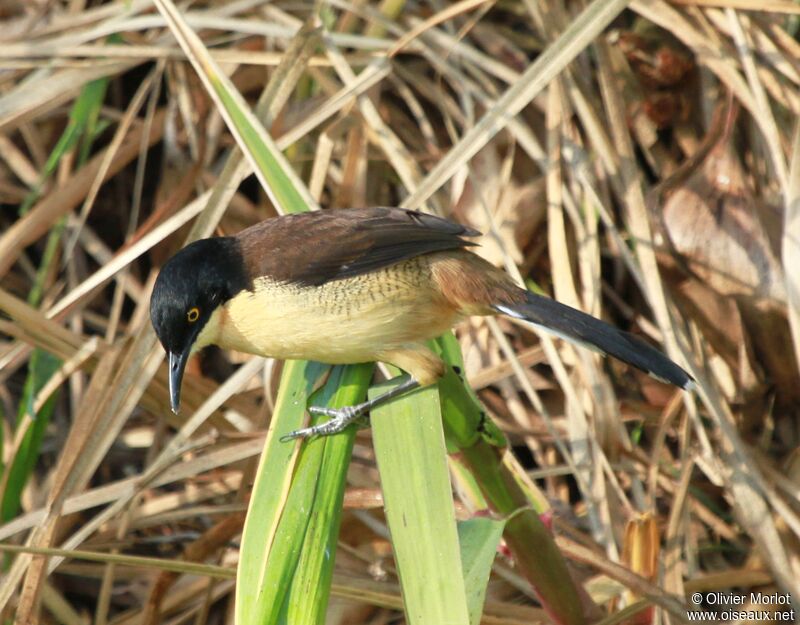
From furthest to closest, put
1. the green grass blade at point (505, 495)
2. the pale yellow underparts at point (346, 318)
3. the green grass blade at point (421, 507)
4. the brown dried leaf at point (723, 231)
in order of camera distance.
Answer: the brown dried leaf at point (723, 231)
the pale yellow underparts at point (346, 318)
the green grass blade at point (505, 495)
the green grass blade at point (421, 507)

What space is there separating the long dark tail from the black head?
0.75 metres

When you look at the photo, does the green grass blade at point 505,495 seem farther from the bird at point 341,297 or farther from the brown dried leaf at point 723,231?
the brown dried leaf at point 723,231

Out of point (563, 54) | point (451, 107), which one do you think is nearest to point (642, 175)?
point (451, 107)

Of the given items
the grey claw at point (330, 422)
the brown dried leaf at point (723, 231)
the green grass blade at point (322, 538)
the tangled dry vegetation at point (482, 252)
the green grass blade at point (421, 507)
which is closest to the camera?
the green grass blade at point (421, 507)

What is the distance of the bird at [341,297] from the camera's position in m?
2.55

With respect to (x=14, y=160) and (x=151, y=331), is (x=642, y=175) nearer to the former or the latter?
(x=151, y=331)

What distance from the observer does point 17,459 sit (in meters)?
3.36

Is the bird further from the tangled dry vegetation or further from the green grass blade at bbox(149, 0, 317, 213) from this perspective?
the tangled dry vegetation

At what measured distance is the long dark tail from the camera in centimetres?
259

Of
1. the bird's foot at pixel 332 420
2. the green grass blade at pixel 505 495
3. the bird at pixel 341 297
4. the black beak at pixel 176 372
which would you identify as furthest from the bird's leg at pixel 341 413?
the black beak at pixel 176 372

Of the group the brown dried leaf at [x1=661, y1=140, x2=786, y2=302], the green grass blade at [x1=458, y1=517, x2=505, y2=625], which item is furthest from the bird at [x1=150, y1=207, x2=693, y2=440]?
the brown dried leaf at [x1=661, y1=140, x2=786, y2=302]

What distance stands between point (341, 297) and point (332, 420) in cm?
51

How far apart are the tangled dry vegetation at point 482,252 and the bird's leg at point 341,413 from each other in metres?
0.56

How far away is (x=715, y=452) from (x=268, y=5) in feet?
8.43
